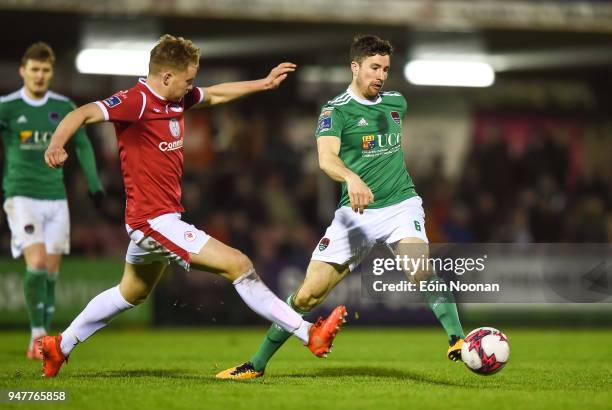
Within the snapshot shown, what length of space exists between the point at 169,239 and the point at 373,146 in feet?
5.62

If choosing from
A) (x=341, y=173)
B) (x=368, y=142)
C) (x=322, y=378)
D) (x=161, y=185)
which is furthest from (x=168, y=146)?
(x=322, y=378)

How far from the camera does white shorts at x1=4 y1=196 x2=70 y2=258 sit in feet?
32.1

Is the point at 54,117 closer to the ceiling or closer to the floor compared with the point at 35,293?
closer to the ceiling

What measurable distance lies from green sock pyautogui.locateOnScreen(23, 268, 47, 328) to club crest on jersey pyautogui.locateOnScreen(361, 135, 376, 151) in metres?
3.74

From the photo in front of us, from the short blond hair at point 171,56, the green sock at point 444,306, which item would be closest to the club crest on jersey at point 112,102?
the short blond hair at point 171,56

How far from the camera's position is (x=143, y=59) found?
59.3 feet

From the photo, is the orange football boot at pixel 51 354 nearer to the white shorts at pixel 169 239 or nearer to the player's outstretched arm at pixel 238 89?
the white shorts at pixel 169 239

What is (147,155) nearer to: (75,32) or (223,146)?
(75,32)

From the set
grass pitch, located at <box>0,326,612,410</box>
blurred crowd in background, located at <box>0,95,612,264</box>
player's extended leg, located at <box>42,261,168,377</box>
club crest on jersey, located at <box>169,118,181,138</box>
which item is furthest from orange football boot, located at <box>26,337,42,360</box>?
blurred crowd in background, located at <box>0,95,612,264</box>

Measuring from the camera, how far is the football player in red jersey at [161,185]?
695 centimetres

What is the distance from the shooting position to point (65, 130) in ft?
21.9

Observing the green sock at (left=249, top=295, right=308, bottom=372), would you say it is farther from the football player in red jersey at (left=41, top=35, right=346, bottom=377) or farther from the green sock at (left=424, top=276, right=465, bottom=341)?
the green sock at (left=424, top=276, right=465, bottom=341)

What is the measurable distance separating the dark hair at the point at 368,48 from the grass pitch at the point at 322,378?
238cm

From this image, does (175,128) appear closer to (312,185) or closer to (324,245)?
(324,245)
